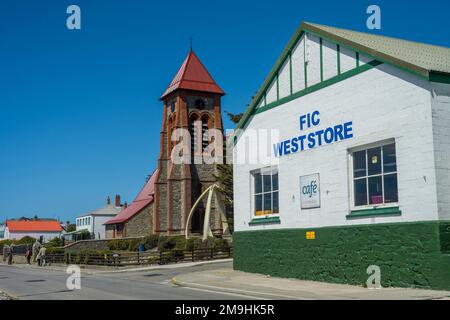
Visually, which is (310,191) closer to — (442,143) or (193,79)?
(442,143)

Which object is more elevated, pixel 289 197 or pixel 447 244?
pixel 289 197

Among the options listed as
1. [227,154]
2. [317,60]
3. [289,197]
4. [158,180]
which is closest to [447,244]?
[289,197]

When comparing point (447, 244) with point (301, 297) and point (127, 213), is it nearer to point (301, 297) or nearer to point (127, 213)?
point (301, 297)

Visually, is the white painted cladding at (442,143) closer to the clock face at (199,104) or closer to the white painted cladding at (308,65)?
the white painted cladding at (308,65)

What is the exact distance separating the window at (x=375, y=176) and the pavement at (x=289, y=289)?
2782mm

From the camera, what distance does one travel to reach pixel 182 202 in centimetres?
5722

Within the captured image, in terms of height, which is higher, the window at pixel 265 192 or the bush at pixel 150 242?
the window at pixel 265 192

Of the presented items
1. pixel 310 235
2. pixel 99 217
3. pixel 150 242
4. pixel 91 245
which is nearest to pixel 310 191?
pixel 310 235

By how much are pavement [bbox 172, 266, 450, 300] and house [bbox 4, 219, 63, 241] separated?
365ft

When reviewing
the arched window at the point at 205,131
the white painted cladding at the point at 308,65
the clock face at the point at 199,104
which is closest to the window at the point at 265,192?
the white painted cladding at the point at 308,65

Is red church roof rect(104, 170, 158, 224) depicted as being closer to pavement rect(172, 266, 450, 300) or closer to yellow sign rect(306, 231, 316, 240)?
pavement rect(172, 266, 450, 300)

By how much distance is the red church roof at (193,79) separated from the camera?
59.7 meters

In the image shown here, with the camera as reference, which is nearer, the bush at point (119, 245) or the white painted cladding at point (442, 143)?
the white painted cladding at point (442, 143)

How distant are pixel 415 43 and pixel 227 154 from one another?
112 ft
